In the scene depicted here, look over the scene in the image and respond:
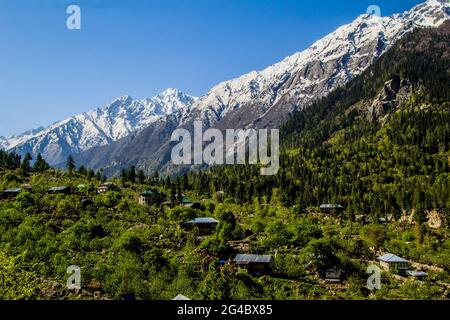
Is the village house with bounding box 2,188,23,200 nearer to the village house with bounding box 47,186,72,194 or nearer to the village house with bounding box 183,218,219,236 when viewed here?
the village house with bounding box 47,186,72,194

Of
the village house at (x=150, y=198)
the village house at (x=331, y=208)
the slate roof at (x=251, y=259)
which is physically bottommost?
the village house at (x=331, y=208)

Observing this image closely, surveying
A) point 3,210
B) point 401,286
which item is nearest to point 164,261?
point 401,286

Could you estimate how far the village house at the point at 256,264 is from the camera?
60731 millimetres

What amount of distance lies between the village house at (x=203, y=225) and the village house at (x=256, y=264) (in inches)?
830

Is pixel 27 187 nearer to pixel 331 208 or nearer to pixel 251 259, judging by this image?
pixel 251 259

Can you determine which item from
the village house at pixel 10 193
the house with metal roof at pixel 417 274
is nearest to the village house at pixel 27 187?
the village house at pixel 10 193

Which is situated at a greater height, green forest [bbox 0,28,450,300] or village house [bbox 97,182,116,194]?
village house [bbox 97,182,116,194]

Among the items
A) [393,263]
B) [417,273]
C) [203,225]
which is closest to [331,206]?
[203,225]

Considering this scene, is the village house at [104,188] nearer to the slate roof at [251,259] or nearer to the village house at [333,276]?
the slate roof at [251,259]

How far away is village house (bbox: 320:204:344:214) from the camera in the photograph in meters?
133

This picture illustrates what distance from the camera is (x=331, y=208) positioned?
13500 centimetres

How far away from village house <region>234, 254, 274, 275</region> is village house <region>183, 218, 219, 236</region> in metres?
21.1

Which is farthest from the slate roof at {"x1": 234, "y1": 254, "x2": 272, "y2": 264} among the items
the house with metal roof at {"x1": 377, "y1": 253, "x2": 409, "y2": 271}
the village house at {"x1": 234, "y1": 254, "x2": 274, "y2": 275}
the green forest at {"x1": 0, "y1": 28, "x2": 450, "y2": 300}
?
the house with metal roof at {"x1": 377, "y1": 253, "x2": 409, "y2": 271}

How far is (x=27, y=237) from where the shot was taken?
6456 centimetres
